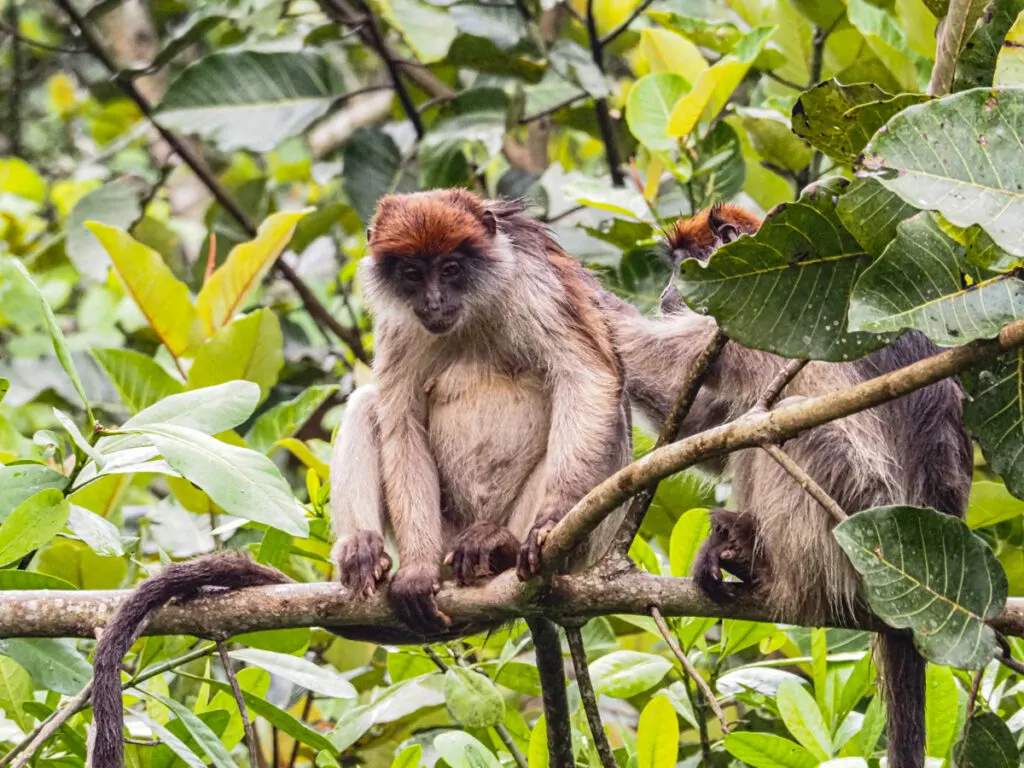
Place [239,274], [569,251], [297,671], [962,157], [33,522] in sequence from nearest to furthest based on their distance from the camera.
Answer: [962,157]
[33,522]
[297,671]
[239,274]
[569,251]

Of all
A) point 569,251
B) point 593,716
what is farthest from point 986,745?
point 569,251

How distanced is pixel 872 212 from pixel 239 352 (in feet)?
9.94

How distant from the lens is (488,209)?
5.80 m

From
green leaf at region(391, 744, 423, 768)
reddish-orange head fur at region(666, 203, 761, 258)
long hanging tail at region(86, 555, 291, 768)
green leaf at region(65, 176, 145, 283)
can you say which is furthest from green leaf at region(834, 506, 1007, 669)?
green leaf at region(65, 176, 145, 283)

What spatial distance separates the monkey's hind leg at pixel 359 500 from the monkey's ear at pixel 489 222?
2.92 ft

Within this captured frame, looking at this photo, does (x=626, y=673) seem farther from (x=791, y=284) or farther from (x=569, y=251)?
(x=569, y=251)

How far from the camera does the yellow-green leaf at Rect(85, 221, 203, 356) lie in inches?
212

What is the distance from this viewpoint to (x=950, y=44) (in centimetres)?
309

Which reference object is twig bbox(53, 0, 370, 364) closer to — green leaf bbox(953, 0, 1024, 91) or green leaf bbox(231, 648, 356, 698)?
green leaf bbox(231, 648, 356, 698)

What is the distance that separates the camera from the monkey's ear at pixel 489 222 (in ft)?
18.7

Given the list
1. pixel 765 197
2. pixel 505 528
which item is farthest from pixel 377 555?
pixel 765 197

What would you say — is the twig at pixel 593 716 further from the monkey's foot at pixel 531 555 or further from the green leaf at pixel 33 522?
the green leaf at pixel 33 522

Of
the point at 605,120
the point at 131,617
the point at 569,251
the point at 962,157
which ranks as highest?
the point at 605,120

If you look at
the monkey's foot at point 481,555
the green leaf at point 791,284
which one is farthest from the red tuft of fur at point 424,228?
the green leaf at point 791,284
